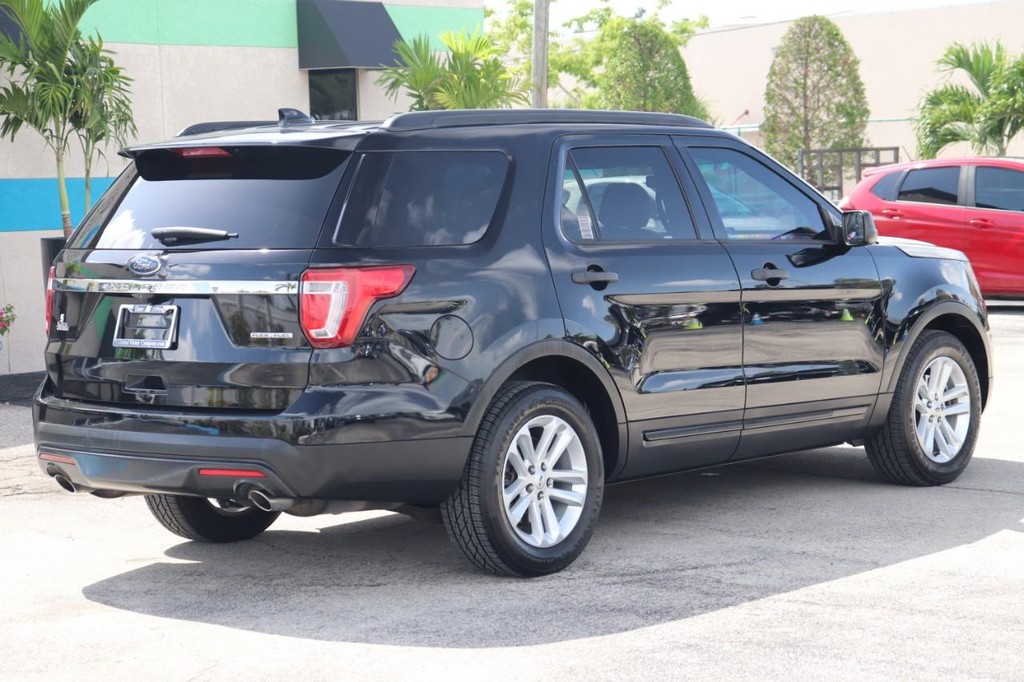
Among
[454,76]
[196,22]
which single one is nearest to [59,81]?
[196,22]

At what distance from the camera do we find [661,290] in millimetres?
6574

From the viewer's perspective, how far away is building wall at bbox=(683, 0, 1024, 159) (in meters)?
49.5

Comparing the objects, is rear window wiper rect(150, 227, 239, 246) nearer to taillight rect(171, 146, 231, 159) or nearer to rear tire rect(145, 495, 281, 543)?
taillight rect(171, 146, 231, 159)

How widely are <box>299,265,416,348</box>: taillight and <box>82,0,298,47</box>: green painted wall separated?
29.8 ft

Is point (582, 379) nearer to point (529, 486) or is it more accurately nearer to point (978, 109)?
point (529, 486)

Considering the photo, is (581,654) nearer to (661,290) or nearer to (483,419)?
(483,419)

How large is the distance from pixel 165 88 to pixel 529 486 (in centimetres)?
951

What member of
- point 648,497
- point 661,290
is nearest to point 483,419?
point 661,290

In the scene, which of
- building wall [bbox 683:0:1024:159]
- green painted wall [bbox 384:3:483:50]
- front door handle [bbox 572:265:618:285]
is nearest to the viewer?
front door handle [bbox 572:265:618:285]

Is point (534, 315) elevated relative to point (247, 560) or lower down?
elevated

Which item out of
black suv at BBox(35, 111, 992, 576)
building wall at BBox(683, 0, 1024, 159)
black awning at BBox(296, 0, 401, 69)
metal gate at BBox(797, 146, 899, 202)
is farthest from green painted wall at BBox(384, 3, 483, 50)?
building wall at BBox(683, 0, 1024, 159)

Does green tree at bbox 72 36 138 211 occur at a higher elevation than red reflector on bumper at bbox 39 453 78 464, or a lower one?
higher

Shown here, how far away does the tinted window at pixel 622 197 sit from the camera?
6465 mm

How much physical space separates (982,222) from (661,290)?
1095 cm
